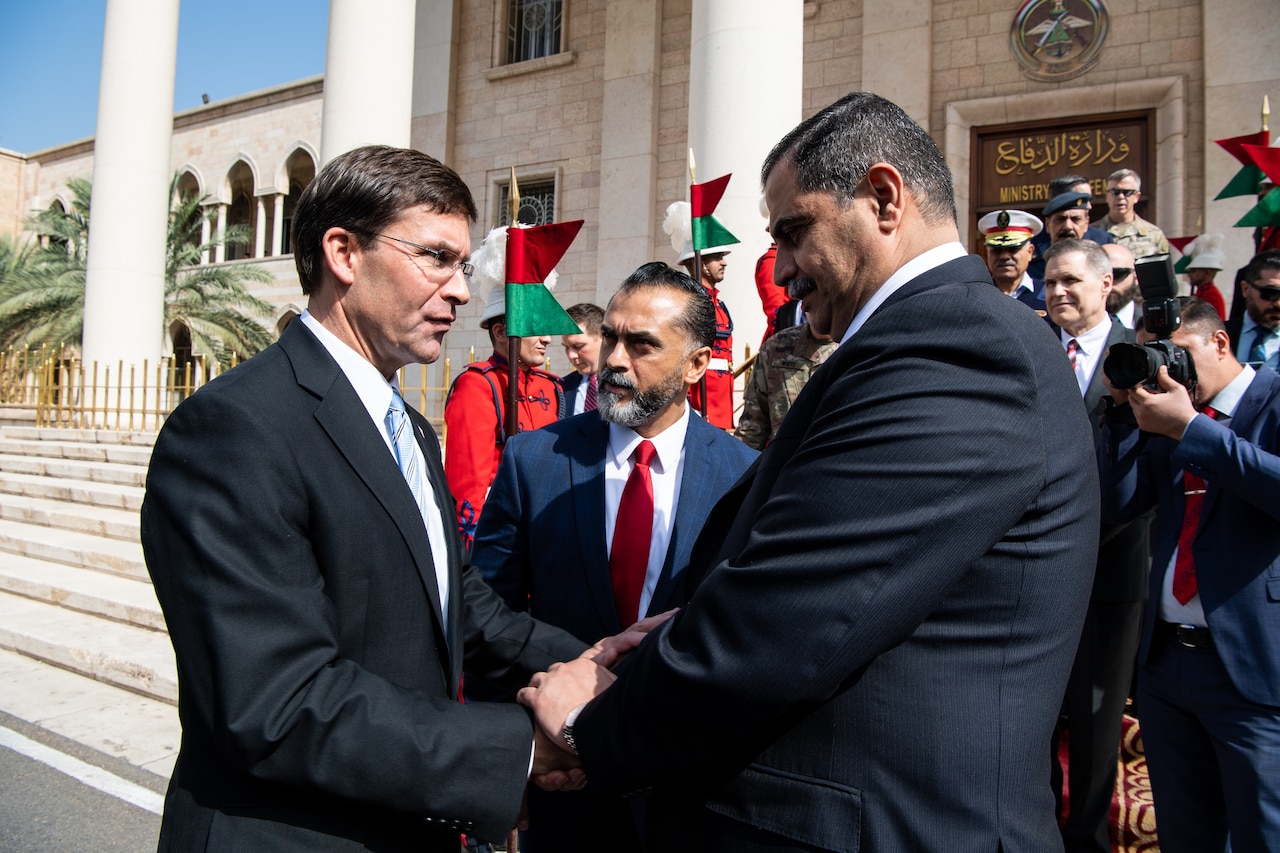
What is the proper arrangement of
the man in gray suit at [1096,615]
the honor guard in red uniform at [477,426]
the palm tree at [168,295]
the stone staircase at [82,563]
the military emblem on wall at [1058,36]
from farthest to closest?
the palm tree at [168,295] < the military emblem on wall at [1058,36] < the stone staircase at [82,563] < the honor guard in red uniform at [477,426] < the man in gray suit at [1096,615]

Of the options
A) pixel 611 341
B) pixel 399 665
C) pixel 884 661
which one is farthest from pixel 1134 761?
pixel 399 665

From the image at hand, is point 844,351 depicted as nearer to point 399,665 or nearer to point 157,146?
point 399,665

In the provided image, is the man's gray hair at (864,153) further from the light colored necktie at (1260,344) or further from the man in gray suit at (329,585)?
the light colored necktie at (1260,344)

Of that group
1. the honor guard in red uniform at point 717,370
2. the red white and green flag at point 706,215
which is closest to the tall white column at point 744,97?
the honor guard in red uniform at point 717,370

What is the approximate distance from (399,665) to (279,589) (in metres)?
0.31

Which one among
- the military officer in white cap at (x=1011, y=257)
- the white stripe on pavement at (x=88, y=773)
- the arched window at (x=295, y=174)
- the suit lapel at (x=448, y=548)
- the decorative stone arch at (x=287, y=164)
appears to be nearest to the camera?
the suit lapel at (x=448, y=548)

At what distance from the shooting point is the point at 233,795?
150 centimetres

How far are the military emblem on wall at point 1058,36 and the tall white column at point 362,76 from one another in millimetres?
8011

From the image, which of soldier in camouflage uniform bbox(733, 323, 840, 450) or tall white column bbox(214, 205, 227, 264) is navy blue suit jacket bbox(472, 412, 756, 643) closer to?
soldier in camouflage uniform bbox(733, 323, 840, 450)

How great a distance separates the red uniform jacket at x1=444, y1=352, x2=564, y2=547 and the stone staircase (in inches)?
87.9

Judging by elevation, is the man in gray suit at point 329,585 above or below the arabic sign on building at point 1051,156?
below

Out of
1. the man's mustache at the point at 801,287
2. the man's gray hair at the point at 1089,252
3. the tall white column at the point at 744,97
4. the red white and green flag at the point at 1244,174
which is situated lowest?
the man's mustache at the point at 801,287

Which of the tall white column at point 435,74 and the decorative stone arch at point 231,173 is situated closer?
the tall white column at point 435,74

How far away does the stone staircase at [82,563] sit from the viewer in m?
5.50
